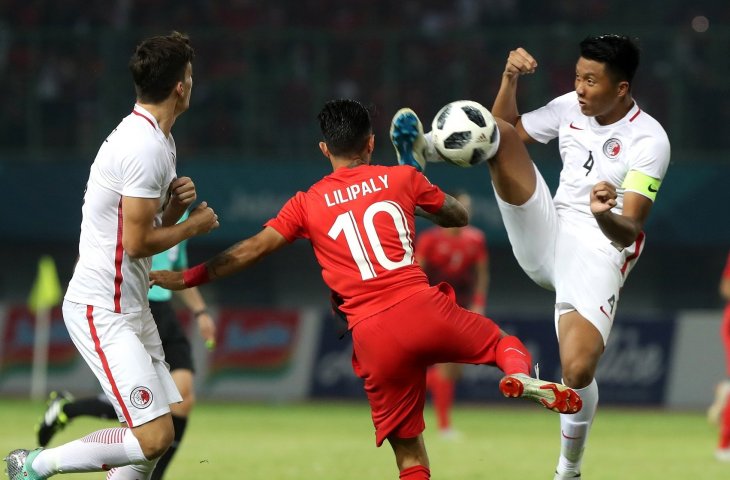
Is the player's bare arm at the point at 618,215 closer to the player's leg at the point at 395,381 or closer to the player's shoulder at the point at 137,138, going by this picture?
the player's leg at the point at 395,381

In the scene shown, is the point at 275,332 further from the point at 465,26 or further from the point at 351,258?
the point at 351,258

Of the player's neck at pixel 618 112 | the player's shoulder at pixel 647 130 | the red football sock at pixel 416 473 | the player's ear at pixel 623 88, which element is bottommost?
the red football sock at pixel 416 473

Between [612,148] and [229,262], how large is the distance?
231 centimetres

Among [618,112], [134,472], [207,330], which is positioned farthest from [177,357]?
[618,112]

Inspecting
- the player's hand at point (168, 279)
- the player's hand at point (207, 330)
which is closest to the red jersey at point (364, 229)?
the player's hand at point (168, 279)

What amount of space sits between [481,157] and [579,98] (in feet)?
2.39

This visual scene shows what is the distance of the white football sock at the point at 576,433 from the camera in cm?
720

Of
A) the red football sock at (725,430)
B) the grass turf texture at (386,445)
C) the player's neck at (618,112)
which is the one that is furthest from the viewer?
the red football sock at (725,430)

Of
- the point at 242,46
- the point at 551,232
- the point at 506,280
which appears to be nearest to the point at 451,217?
the point at 551,232

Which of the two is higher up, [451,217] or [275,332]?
[451,217]

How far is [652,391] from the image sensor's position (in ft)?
56.0

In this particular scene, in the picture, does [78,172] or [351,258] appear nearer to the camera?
[351,258]

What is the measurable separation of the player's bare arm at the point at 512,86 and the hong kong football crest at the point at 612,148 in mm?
471

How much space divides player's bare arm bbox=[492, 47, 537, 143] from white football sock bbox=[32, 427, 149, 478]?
2755mm
